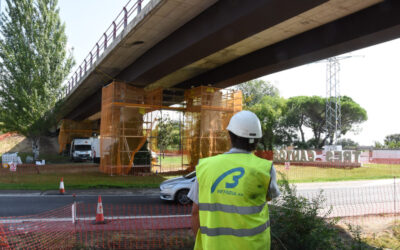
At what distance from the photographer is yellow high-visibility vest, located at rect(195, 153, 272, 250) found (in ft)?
6.86

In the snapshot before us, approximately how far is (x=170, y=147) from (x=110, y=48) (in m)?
38.3

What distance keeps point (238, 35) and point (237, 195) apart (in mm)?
10366

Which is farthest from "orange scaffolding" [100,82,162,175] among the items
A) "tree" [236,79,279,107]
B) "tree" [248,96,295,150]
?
"tree" [236,79,279,107]

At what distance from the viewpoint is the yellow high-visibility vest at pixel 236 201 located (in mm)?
2092

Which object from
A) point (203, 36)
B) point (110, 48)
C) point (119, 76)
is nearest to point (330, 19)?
point (203, 36)

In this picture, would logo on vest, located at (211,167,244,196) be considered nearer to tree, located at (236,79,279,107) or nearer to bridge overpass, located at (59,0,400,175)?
bridge overpass, located at (59,0,400,175)

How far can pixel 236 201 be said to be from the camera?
6.92ft

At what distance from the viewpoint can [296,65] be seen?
15.9 meters

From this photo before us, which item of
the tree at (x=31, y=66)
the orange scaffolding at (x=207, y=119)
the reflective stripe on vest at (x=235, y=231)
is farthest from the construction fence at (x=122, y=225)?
the tree at (x=31, y=66)

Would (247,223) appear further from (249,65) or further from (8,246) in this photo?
(249,65)

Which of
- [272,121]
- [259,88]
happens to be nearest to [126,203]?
[272,121]

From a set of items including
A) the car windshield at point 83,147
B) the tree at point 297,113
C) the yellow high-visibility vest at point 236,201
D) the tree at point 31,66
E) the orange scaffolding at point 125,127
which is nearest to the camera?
the yellow high-visibility vest at point 236,201

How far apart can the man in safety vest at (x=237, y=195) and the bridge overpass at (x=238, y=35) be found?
8100 millimetres

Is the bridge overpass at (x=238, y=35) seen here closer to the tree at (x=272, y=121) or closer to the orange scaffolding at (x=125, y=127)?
the orange scaffolding at (x=125, y=127)
